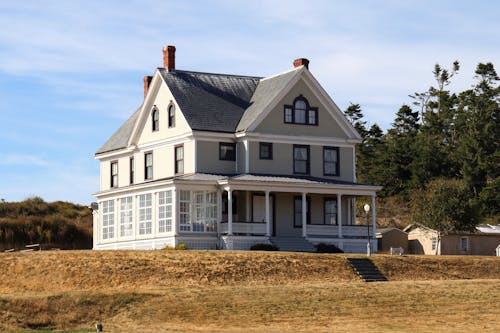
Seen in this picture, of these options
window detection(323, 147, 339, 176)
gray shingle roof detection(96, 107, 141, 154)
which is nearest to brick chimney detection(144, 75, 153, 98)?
gray shingle roof detection(96, 107, 141, 154)

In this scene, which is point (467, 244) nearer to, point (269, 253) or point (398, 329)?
point (269, 253)

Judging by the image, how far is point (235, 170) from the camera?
60.2 m

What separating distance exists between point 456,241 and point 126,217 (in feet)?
67.9

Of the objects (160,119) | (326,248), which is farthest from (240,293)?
(160,119)

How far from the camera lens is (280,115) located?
6050 cm

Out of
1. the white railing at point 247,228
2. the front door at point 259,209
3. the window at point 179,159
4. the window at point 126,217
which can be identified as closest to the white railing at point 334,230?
the front door at point 259,209

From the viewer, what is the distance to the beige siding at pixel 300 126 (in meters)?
60.2

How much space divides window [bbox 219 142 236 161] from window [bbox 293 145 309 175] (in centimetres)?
335

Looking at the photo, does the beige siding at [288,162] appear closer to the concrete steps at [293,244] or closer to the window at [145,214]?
the concrete steps at [293,244]

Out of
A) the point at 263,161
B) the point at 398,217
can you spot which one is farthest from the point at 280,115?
the point at 398,217

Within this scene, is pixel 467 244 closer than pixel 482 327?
No

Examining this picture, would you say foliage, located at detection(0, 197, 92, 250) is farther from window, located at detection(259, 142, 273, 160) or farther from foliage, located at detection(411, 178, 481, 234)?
foliage, located at detection(411, 178, 481, 234)

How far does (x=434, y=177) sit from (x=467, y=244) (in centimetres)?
1888

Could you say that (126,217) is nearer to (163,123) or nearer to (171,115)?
(163,123)
